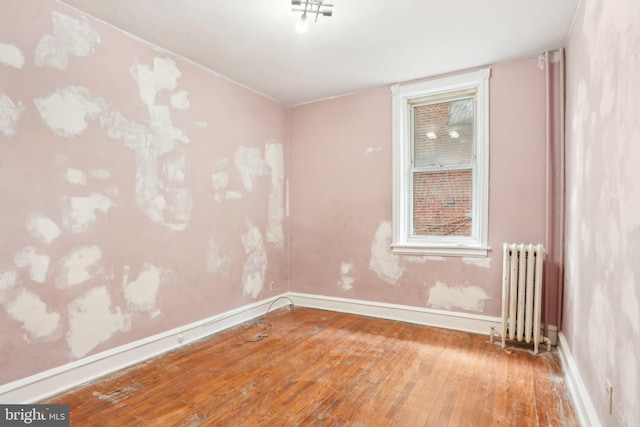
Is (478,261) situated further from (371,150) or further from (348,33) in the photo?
(348,33)

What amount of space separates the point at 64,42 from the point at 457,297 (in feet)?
13.4

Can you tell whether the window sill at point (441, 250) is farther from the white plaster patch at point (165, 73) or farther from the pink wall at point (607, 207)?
the white plaster patch at point (165, 73)

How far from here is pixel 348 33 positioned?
2.81 m

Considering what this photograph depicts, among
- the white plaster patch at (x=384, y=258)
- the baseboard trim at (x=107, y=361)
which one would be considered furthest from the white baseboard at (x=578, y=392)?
the baseboard trim at (x=107, y=361)

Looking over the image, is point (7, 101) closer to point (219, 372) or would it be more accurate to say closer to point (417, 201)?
point (219, 372)

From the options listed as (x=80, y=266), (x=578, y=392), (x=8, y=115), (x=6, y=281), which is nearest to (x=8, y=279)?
(x=6, y=281)

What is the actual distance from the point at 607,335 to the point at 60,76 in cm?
361

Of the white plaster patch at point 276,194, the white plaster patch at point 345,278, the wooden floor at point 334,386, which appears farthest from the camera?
the white plaster patch at point 276,194

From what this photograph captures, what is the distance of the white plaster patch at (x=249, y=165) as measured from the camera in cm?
388

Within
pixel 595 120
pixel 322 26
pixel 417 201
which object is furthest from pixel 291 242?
pixel 595 120

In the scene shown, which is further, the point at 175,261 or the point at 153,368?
the point at 175,261

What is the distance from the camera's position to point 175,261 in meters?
3.13

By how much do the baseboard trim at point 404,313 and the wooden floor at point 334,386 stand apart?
7.2 inches

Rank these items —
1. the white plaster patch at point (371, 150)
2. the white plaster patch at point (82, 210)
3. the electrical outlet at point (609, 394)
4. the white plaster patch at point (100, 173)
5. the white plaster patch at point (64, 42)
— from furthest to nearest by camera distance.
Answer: the white plaster patch at point (371, 150) < the white plaster patch at point (100, 173) < the white plaster patch at point (82, 210) < the white plaster patch at point (64, 42) < the electrical outlet at point (609, 394)
